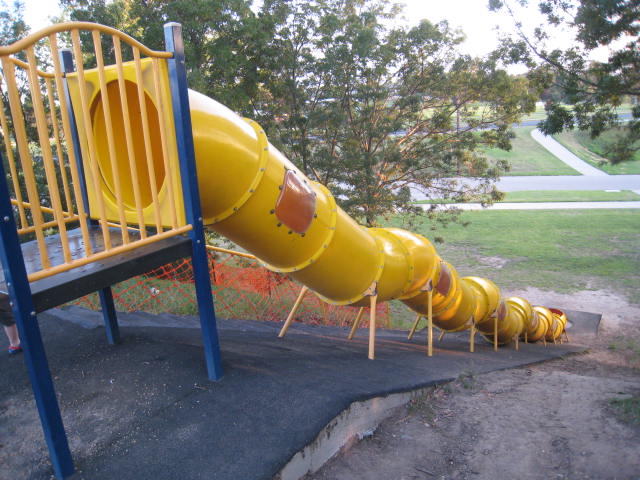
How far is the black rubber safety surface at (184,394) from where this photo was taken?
9.53 ft

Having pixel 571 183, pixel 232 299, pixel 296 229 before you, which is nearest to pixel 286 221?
pixel 296 229

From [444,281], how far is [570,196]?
2856 cm

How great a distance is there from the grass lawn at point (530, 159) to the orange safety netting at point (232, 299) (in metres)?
31.0

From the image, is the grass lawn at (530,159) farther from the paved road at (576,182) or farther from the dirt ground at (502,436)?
the dirt ground at (502,436)

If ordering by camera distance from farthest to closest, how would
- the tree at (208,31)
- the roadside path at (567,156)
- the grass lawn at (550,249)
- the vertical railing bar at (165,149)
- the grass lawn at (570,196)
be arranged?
the roadside path at (567,156), the grass lawn at (570,196), the grass lawn at (550,249), the tree at (208,31), the vertical railing bar at (165,149)

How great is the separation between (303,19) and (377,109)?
320 centimetres

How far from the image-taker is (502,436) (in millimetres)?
3936

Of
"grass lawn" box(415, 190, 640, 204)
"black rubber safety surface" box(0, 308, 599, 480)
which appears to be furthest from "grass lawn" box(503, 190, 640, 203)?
"black rubber safety surface" box(0, 308, 599, 480)

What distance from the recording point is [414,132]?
559 inches

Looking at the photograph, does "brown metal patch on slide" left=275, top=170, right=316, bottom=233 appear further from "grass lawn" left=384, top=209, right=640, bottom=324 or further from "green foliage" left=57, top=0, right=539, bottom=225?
"grass lawn" left=384, top=209, right=640, bottom=324

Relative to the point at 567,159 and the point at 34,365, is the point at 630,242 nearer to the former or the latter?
the point at 34,365

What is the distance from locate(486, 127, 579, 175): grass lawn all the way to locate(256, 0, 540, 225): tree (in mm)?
24659

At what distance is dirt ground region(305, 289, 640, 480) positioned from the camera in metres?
3.37

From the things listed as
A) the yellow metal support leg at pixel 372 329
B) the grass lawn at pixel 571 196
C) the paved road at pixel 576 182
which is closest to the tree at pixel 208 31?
the yellow metal support leg at pixel 372 329
